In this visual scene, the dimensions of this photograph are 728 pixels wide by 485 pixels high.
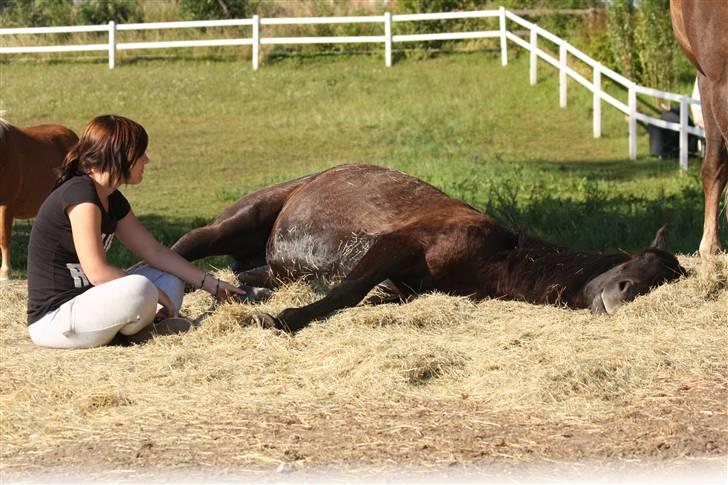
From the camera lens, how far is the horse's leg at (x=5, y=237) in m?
9.16

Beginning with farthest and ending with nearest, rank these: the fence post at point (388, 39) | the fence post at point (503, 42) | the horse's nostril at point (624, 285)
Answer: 1. the fence post at point (388, 39)
2. the fence post at point (503, 42)
3. the horse's nostril at point (624, 285)

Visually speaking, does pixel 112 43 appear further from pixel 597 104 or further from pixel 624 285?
pixel 624 285

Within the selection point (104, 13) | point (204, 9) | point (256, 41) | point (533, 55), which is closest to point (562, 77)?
point (533, 55)

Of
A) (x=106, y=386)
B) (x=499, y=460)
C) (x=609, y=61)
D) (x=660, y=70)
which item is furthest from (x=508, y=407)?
(x=609, y=61)

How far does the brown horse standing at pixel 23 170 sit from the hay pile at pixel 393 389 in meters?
3.04

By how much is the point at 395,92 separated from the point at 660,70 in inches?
216

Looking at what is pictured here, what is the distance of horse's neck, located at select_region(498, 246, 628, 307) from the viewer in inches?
260

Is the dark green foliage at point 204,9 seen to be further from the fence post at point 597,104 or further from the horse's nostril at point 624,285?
the horse's nostril at point 624,285

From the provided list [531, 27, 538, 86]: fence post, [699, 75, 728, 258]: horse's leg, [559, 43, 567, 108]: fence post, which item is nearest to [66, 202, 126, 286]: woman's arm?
[699, 75, 728, 258]: horse's leg

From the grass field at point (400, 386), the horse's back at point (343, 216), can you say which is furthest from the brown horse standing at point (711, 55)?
the horse's back at point (343, 216)

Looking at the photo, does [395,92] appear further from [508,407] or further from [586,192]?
[508,407]

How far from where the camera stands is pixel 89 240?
5805 millimetres

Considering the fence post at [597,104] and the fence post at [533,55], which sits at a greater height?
A: the fence post at [533,55]

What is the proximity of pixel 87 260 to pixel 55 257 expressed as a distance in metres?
0.28
